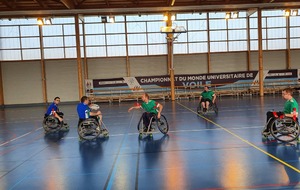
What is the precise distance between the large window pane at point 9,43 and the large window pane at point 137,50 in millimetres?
9089

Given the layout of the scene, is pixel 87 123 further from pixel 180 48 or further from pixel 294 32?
pixel 294 32

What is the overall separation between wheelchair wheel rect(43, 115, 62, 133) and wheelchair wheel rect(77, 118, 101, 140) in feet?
6.52

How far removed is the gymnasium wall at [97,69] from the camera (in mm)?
24219

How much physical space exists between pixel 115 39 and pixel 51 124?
1637cm

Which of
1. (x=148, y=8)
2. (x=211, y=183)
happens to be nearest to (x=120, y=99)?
(x=148, y=8)

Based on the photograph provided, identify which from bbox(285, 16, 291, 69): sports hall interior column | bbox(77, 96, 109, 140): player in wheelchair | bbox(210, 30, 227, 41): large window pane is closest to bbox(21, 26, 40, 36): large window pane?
bbox(210, 30, 227, 41): large window pane

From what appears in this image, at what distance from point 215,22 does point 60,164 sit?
72.8 ft

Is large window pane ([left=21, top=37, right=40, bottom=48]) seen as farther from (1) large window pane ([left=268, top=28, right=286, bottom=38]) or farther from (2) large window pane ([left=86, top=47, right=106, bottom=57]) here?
(1) large window pane ([left=268, top=28, right=286, bottom=38])

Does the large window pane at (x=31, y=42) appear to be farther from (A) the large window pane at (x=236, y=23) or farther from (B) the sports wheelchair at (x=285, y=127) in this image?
(B) the sports wheelchair at (x=285, y=127)

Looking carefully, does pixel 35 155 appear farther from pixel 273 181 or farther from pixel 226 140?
pixel 273 181

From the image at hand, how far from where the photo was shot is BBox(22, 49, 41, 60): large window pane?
24.2m

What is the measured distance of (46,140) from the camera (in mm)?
8062

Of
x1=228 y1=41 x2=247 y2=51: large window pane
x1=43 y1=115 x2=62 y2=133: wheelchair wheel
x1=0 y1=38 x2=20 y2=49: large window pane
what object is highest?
x1=0 y1=38 x2=20 y2=49: large window pane

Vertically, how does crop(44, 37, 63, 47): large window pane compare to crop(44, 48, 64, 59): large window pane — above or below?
above
